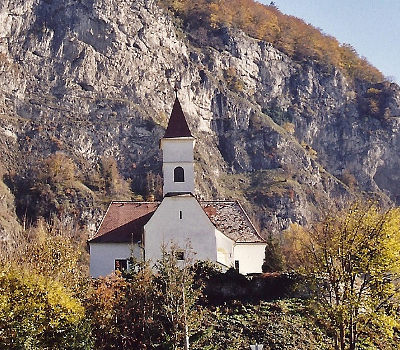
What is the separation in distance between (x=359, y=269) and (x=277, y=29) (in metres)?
123

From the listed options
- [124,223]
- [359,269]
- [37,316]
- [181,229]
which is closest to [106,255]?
[124,223]

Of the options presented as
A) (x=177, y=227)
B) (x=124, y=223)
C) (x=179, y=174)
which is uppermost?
(x=179, y=174)

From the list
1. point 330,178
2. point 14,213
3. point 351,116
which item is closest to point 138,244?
point 14,213

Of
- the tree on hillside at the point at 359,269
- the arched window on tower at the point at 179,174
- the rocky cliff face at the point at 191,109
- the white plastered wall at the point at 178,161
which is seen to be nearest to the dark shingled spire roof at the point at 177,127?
the white plastered wall at the point at 178,161

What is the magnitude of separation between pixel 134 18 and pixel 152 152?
33985 millimetres

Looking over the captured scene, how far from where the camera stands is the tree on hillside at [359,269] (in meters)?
17.3

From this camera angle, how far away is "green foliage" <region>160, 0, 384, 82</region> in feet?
403

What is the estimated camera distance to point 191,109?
99000mm

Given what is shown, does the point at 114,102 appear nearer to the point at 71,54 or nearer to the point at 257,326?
the point at 71,54

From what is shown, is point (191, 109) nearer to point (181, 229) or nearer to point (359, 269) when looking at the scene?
point (181, 229)

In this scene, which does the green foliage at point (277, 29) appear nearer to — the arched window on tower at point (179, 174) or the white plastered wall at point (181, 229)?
the arched window on tower at point (179, 174)

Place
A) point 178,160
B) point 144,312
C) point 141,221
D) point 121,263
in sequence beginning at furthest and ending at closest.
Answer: point 141,221 < point 121,263 < point 178,160 < point 144,312

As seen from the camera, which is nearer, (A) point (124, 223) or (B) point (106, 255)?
(B) point (106, 255)

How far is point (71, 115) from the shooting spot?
83.4 meters
